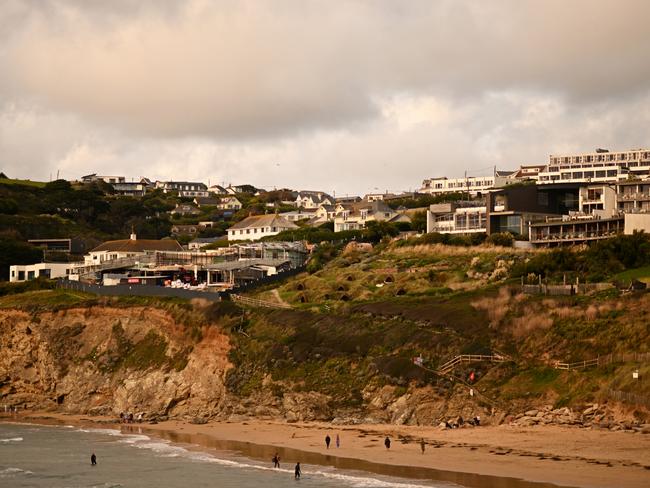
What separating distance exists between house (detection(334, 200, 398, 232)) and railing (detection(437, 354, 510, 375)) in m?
60.5

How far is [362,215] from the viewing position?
130000 mm

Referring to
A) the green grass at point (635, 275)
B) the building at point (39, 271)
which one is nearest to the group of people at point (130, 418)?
the green grass at point (635, 275)

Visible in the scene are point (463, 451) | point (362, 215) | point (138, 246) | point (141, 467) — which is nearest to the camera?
point (463, 451)

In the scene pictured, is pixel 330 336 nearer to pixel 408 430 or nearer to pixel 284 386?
pixel 284 386

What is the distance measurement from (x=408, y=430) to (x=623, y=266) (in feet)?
82.4

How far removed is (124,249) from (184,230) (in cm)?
4086

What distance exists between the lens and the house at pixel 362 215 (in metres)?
128

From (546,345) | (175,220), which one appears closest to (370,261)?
(546,345)

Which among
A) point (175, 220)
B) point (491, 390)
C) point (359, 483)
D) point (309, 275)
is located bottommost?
point (359, 483)

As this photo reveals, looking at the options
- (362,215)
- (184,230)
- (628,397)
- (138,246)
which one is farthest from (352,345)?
(184,230)

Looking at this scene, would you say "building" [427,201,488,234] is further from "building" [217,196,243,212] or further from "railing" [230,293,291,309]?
"building" [217,196,243,212]

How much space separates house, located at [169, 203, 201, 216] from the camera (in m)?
182

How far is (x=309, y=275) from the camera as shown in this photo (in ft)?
312

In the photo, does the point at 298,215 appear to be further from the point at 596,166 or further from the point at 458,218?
the point at 458,218
